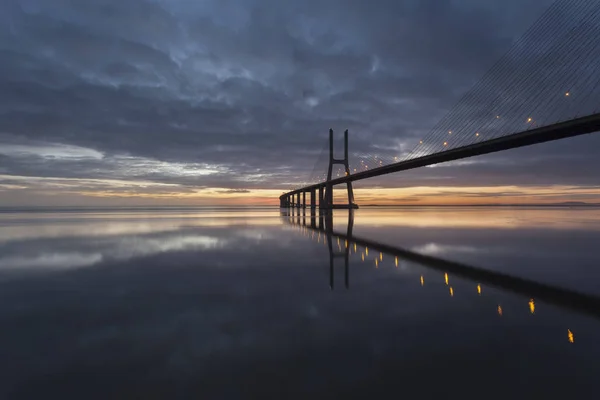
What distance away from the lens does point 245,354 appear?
485 centimetres

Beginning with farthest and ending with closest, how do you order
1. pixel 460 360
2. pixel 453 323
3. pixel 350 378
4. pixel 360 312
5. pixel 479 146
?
pixel 479 146 < pixel 360 312 < pixel 453 323 < pixel 460 360 < pixel 350 378

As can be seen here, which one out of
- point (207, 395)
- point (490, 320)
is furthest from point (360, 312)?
point (207, 395)

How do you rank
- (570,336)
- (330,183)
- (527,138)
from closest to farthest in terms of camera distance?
(570,336)
(527,138)
(330,183)

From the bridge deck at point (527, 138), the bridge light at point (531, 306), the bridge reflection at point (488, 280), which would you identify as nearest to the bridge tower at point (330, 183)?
the bridge deck at point (527, 138)

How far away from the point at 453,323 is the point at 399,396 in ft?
9.49

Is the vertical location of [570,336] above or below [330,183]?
below

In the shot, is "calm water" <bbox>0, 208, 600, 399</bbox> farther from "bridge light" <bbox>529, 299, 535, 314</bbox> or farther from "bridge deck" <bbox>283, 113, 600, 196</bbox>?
"bridge deck" <bbox>283, 113, 600, 196</bbox>

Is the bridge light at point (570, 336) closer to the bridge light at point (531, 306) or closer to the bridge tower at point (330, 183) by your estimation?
the bridge light at point (531, 306)

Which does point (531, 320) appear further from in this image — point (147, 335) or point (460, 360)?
point (147, 335)

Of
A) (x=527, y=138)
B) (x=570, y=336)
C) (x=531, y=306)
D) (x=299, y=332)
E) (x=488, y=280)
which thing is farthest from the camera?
(x=527, y=138)

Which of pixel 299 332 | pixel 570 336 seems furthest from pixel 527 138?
pixel 299 332

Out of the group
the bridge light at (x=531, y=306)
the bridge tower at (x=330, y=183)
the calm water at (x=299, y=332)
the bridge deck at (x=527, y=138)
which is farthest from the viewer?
the bridge tower at (x=330, y=183)

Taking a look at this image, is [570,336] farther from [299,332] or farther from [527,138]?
[527,138]

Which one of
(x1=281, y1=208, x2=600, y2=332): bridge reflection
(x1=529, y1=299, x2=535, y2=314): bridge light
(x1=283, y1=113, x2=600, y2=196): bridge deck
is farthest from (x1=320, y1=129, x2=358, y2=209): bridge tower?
(x1=529, y1=299, x2=535, y2=314): bridge light
